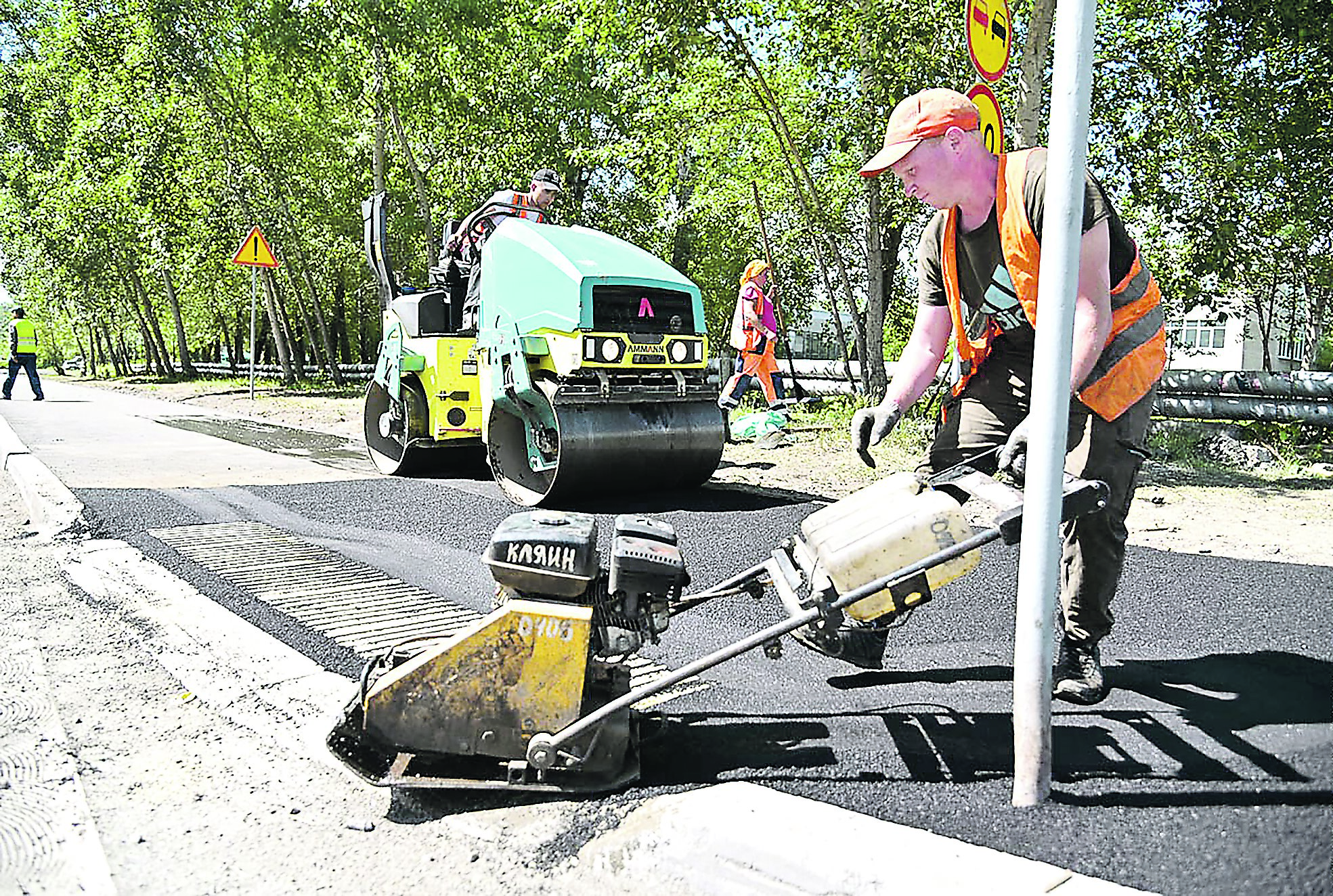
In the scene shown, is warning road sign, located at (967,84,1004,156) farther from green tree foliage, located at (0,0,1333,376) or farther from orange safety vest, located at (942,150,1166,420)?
orange safety vest, located at (942,150,1166,420)

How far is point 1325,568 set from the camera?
469cm

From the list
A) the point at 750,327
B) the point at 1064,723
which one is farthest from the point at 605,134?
the point at 1064,723

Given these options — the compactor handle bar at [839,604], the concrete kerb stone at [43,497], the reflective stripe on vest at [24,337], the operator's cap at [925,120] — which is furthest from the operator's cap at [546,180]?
the reflective stripe on vest at [24,337]

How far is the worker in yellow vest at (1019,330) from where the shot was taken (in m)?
2.64

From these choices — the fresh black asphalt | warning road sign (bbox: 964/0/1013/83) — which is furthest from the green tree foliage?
the fresh black asphalt

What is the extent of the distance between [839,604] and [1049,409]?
24.6 inches

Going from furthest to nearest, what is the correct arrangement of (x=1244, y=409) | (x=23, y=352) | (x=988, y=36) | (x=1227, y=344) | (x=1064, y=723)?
(x=1227, y=344), (x=23, y=352), (x=1244, y=409), (x=988, y=36), (x=1064, y=723)

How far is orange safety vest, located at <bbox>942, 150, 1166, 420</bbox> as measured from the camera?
268 cm

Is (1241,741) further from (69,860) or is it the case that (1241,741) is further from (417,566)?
(417,566)

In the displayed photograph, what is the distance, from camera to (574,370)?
6262mm

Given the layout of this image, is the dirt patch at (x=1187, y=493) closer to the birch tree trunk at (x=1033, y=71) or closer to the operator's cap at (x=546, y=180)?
the operator's cap at (x=546, y=180)

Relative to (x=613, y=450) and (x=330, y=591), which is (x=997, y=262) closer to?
(x=330, y=591)

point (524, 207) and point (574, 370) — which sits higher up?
point (524, 207)

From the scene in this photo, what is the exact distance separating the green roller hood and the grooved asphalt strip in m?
2.04
